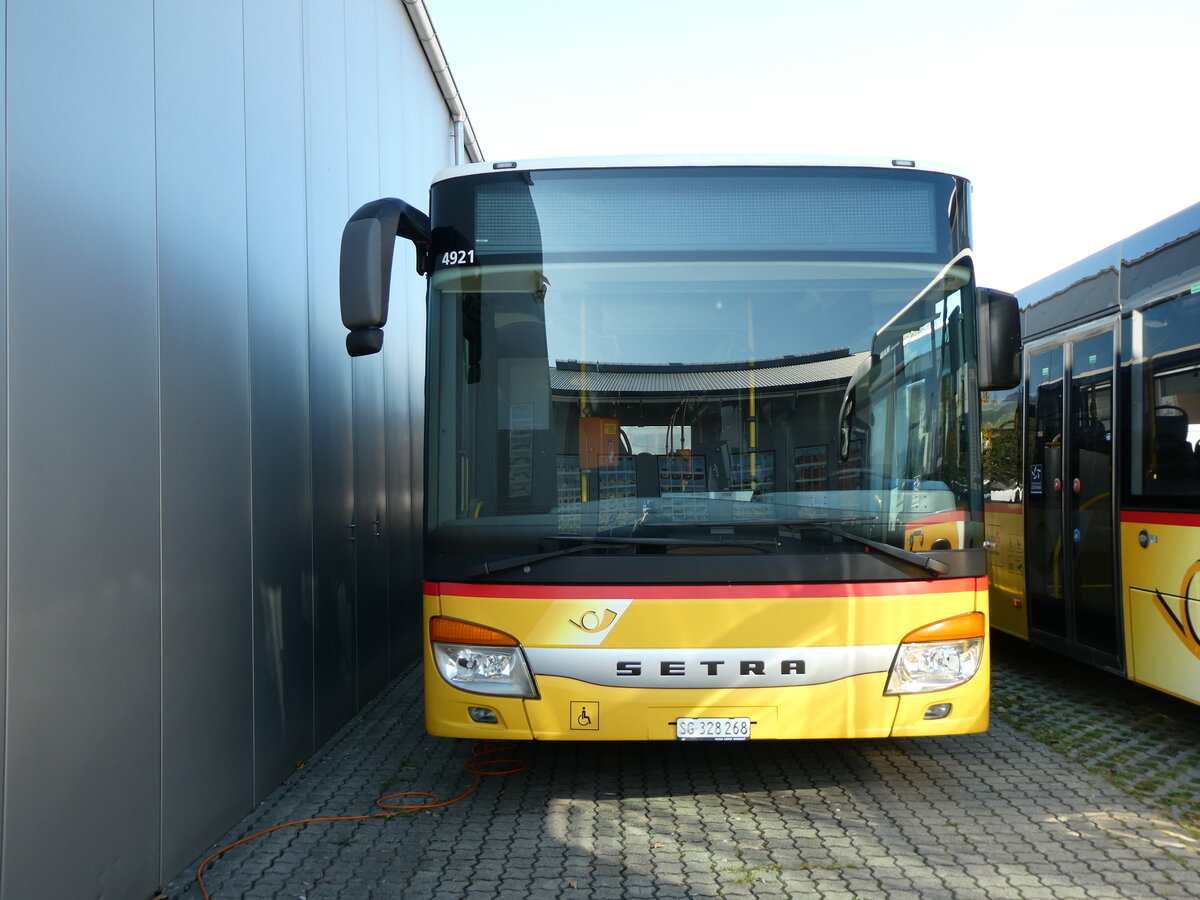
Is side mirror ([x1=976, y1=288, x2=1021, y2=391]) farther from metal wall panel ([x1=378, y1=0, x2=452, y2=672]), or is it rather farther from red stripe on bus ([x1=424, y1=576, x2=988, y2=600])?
metal wall panel ([x1=378, y1=0, x2=452, y2=672])

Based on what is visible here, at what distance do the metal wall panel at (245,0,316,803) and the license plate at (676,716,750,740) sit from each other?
7.08ft

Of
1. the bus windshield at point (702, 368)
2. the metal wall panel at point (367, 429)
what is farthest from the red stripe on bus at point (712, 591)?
the metal wall panel at point (367, 429)

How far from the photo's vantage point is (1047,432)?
825 cm

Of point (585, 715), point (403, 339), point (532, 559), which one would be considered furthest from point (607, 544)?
point (403, 339)

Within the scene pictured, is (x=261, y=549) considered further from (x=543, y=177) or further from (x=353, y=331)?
(x=543, y=177)

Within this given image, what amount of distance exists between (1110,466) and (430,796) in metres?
4.74

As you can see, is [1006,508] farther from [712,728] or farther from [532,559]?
[532,559]

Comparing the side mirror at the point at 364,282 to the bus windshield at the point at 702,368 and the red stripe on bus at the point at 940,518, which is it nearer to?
the bus windshield at the point at 702,368

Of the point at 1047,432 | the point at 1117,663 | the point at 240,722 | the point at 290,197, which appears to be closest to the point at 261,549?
the point at 240,722

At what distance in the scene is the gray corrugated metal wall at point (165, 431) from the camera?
3404 millimetres

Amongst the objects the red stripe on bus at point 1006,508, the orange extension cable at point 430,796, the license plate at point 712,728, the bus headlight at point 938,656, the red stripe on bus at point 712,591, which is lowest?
the orange extension cable at point 430,796

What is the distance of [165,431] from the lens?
438cm

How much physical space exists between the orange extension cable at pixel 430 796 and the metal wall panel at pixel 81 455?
640mm

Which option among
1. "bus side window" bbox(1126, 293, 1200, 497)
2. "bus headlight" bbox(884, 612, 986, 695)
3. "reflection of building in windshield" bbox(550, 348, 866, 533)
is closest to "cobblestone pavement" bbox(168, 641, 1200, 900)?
"bus headlight" bbox(884, 612, 986, 695)
